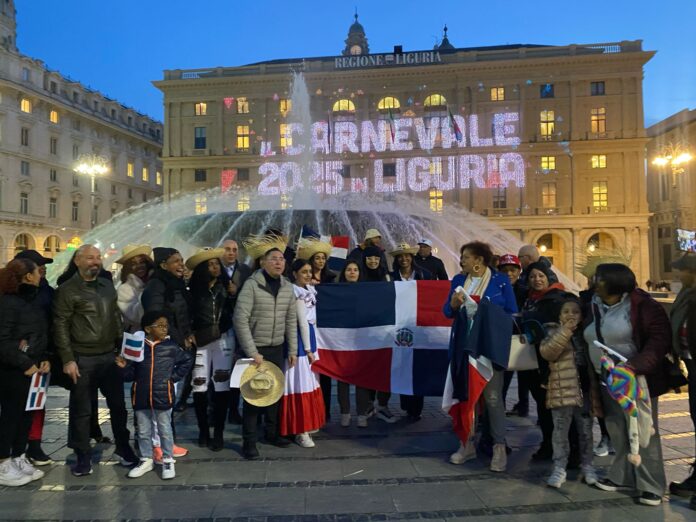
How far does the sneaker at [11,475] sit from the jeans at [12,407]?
2.9 inches

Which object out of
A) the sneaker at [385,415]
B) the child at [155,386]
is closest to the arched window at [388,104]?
the sneaker at [385,415]

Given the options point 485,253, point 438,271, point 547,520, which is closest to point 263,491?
point 547,520

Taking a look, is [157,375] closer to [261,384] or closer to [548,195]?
[261,384]

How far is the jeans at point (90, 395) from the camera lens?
15.5 feet

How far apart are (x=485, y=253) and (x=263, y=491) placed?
276 cm

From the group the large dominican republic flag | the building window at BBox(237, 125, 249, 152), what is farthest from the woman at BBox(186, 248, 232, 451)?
the building window at BBox(237, 125, 249, 152)

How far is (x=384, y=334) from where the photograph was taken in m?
6.36

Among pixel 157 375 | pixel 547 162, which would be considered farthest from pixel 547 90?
pixel 157 375

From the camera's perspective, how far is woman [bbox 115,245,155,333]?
17.7 ft

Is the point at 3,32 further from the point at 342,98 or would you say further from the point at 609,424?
the point at 609,424

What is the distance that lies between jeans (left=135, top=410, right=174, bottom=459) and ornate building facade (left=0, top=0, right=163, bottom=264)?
4669 centimetres

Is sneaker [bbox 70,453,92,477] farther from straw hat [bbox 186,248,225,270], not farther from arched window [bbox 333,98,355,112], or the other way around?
arched window [bbox 333,98,355,112]

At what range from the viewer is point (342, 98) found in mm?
52156

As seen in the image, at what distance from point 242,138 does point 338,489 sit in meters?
52.9
